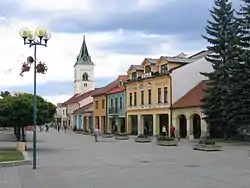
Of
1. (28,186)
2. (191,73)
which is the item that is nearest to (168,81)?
(191,73)

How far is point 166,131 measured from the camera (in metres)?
54.0

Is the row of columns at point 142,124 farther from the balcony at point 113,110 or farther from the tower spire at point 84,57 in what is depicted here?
the tower spire at point 84,57

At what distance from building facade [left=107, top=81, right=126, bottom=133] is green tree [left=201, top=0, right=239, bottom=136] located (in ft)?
83.9

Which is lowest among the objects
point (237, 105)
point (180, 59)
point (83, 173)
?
point (83, 173)

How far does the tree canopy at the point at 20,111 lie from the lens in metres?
32.7

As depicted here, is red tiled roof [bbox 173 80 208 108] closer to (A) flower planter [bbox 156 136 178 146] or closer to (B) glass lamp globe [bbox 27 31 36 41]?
(A) flower planter [bbox 156 136 178 146]

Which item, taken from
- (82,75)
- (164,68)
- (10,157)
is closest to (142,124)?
(164,68)

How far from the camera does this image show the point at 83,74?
137 m

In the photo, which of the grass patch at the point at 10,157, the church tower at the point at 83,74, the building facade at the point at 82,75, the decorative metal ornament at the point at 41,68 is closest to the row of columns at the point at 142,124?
the grass patch at the point at 10,157

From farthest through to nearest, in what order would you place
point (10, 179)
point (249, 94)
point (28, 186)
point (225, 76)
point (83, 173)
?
point (225, 76), point (249, 94), point (83, 173), point (10, 179), point (28, 186)

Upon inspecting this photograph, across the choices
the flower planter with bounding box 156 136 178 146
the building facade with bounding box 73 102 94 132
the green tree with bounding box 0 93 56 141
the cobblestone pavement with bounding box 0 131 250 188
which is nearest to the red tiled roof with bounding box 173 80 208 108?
the flower planter with bounding box 156 136 178 146

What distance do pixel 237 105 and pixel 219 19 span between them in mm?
8953

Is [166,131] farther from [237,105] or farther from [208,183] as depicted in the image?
[208,183]

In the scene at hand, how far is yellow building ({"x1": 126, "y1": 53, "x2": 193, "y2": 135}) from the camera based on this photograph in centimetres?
5519
